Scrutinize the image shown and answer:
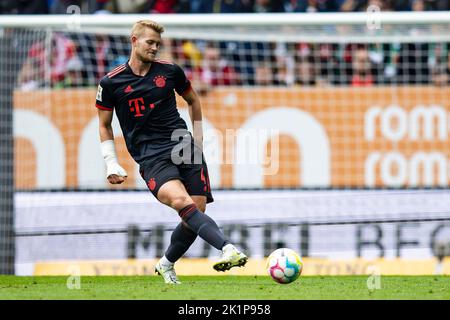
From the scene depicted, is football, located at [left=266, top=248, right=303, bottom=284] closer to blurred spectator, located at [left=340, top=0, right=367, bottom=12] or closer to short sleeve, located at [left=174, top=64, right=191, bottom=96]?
short sleeve, located at [left=174, top=64, right=191, bottom=96]

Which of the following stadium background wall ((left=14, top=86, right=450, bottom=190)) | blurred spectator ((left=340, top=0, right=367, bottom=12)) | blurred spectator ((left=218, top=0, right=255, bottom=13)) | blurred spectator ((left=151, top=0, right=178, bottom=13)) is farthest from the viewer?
blurred spectator ((left=151, top=0, right=178, bottom=13))

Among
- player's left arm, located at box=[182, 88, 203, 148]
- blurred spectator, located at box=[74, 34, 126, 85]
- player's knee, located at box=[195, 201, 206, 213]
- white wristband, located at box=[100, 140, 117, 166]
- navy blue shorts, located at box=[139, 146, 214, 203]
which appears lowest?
player's knee, located at box=[195, 201, 206, 213]

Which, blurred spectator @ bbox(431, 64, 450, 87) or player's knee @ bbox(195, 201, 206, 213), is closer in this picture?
player's knee @ bbox(195, 201, 206, 213)

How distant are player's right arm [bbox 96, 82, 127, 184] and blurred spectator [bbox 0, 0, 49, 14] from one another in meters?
7.50

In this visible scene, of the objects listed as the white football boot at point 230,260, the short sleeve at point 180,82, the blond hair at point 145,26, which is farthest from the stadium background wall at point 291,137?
the white football boot at point 230,260

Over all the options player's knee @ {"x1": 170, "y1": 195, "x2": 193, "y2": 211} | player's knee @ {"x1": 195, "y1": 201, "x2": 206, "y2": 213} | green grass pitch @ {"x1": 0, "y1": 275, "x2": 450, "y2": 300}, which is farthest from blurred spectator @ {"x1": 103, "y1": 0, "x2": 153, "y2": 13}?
player's knee @ {"x1": 170, "y1": 195, "x2": 193, "y2": 211}

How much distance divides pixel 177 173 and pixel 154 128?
1.46 ft

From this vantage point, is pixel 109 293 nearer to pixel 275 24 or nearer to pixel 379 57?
pixel 275 24

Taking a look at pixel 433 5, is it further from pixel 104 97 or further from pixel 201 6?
pixel 104 97

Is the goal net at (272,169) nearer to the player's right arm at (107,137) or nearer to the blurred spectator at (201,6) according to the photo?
the blurred spectator at (201,6)

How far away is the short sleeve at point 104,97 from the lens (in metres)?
8.60

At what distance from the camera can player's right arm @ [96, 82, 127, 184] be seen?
8.51 meters

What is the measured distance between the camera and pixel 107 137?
28.7 ft

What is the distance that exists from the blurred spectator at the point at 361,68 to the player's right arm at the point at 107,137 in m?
5.50
